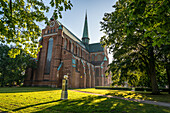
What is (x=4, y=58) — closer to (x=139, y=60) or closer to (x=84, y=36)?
(x=139, y=60)

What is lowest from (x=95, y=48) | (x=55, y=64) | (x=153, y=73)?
(x=153, y=73)

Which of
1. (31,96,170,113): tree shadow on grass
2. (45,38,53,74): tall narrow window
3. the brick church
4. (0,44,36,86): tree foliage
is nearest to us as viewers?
(31,96,170,113): tree shadow on grass

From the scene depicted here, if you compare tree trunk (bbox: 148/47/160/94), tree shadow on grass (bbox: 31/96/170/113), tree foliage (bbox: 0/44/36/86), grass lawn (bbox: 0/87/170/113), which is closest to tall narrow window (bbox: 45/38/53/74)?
tree foliage (bbox: 0/44/36/86)

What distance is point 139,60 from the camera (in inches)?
578

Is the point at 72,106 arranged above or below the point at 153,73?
below

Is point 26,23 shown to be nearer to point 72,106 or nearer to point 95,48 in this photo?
point 72,106

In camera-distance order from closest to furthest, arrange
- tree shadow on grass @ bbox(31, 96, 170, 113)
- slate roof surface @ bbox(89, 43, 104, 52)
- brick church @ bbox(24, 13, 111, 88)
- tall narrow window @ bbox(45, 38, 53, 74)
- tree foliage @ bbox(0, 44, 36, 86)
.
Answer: tree shadow on grass @ bbox(31, 96, 170, 113), brick church @ bbox(24, 13, 111, 88), tree foliage @ bbox(0, 44, 36, 86), tall narrow window @ bbox(45, 38, 53, 74), slate roof surface @ bbox(89, 43, 104, 52)

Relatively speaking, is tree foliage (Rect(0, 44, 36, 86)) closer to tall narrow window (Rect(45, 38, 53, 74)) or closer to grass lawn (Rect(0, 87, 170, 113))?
tall narrow window (Rect(45, 38, 53, 74))

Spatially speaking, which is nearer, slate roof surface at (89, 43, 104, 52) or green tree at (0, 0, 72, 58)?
green tree at (0, 0, 72, 58)

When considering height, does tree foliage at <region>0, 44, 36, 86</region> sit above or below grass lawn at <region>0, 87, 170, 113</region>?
above

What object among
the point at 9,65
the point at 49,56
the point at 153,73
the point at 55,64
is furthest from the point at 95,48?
the point at 153,73

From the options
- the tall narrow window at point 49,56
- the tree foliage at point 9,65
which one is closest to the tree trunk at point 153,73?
the tall narrow window at point 49,56

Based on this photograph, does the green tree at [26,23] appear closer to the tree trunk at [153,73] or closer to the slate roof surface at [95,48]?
the tree trunk at [153,73]

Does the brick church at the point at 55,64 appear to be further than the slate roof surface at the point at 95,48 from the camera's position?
No
